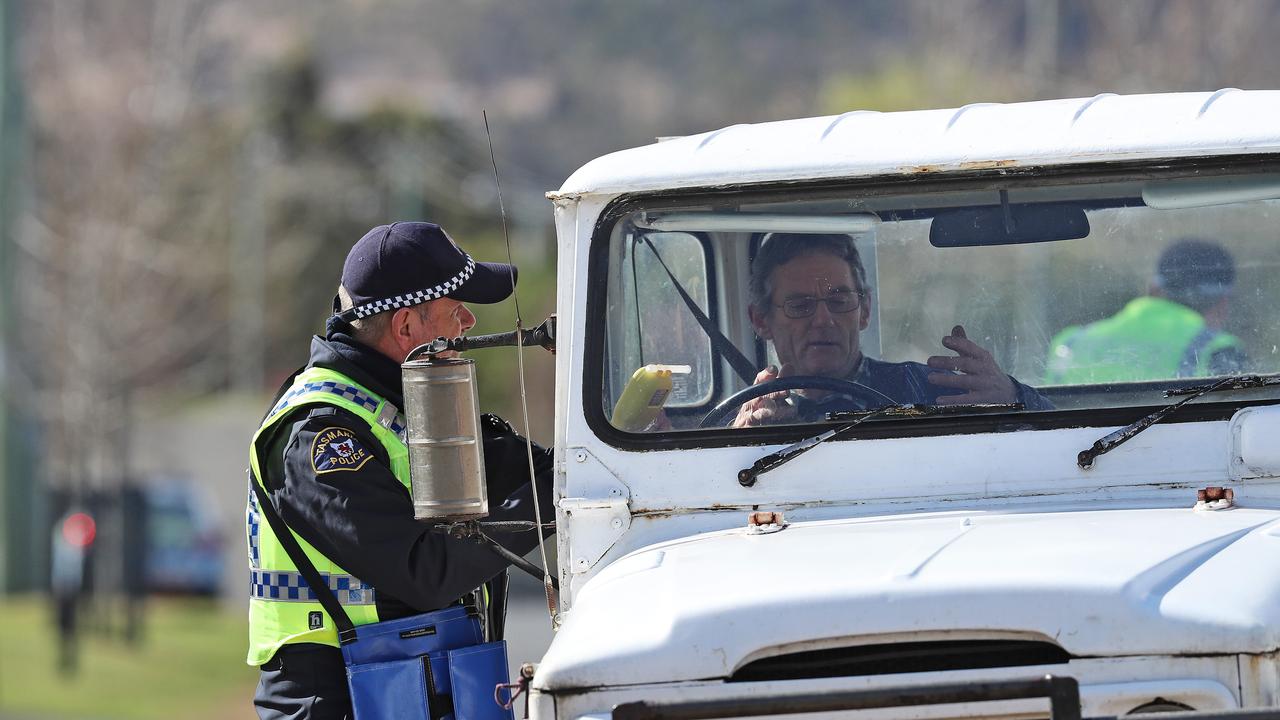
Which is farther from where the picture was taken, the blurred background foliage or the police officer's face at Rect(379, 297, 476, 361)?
the blurred background foliage

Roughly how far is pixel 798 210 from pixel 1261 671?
1.41 meters

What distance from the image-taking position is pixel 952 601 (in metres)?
2.84

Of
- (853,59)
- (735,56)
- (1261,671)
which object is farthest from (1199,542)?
(735,56)

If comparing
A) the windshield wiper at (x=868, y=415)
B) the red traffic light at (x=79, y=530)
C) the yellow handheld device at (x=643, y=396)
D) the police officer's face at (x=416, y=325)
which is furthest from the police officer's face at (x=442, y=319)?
the red traffic light at (x=79, y=530)

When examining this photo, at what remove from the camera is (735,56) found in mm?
48312

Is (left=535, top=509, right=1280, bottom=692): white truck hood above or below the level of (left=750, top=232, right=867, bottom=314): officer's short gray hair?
below

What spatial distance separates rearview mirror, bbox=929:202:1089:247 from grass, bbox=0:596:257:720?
943cm

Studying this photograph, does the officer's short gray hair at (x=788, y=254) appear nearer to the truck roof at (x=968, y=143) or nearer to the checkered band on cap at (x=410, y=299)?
the truck roof at (x=968, y=143)

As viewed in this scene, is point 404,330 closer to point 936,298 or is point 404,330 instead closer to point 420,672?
point 420,672

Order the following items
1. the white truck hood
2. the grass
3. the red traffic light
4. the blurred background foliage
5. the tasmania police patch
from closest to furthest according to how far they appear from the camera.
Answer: the white truck hood, the tasmania police patch, the grass, the red traffic light, the blurred background foliage

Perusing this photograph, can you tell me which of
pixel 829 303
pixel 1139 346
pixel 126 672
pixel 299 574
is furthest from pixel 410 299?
pixel 126 672

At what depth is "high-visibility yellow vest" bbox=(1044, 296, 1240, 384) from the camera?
3668 millimetres

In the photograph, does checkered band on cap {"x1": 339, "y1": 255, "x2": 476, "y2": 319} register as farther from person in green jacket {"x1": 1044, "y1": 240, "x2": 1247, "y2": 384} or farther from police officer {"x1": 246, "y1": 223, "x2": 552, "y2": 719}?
person in green jacket {"x1": 1044, "y1": 240, "x2": 1247, "y2": 384}

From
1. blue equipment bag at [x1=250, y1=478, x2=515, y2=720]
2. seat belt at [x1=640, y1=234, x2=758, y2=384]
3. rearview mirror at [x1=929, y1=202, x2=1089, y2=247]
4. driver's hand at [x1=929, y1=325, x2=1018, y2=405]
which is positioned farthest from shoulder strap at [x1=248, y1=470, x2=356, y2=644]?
rearview mirror at [x1=929, y1=202, x2=1089, y2=247]
